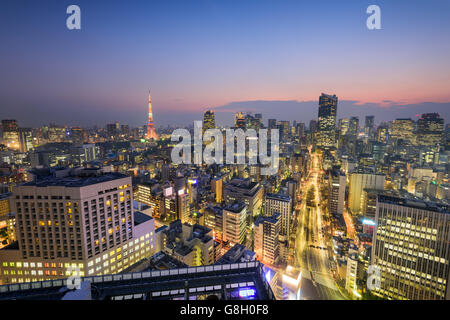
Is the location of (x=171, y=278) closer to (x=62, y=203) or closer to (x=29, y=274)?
(x=62, y=203)

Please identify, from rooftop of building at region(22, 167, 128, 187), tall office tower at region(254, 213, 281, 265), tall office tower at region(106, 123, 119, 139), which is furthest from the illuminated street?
tall office tower at region(106, 123, 119, 139)

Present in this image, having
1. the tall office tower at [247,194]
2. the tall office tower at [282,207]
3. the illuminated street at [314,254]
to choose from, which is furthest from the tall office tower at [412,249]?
the tall office tower at [247,194]

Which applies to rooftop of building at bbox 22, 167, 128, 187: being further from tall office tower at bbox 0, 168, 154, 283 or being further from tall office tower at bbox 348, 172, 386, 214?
tall office tower at bbox 348, 172, 386, 214

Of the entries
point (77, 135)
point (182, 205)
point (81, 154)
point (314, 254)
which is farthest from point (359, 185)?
point (77, 135)

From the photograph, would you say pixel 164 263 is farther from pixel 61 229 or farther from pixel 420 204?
pixel 420 204
